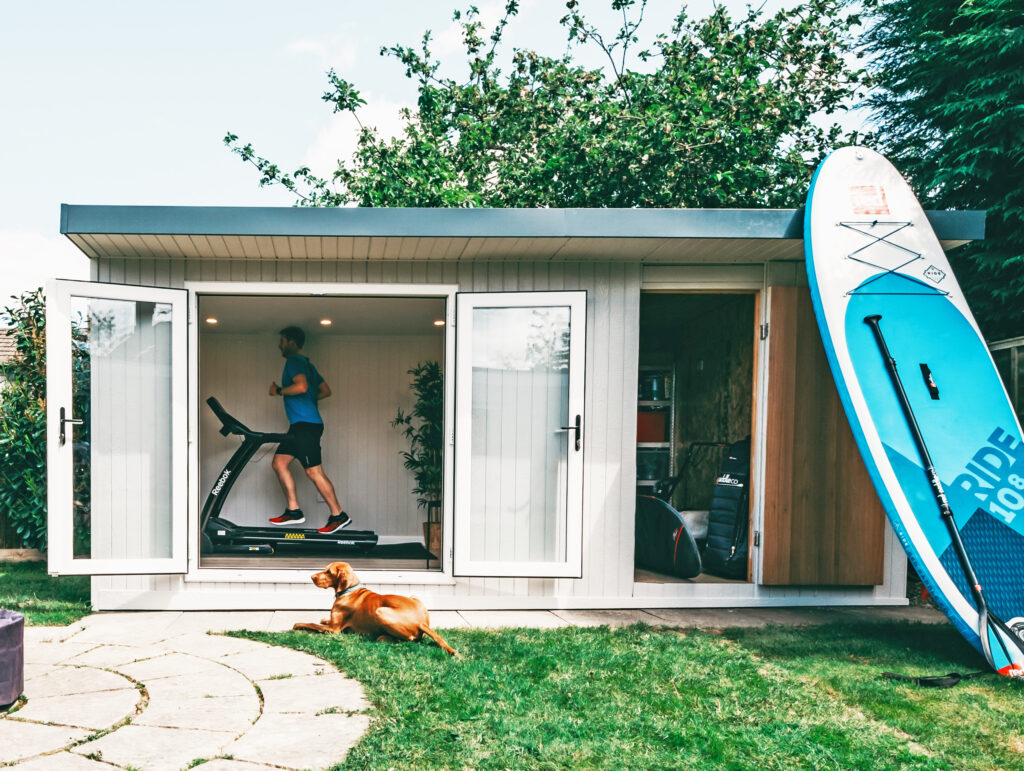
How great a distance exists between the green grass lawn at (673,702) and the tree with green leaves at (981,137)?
484 centimetres

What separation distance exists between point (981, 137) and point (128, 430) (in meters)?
8.02

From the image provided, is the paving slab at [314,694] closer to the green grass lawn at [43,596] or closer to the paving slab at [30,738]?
the paving slab at [30,738]

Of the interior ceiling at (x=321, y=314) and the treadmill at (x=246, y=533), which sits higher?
the interior ceiling at (x=321, y=314)

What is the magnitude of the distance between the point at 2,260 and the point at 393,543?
49.3ft

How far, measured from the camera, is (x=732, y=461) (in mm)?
5371

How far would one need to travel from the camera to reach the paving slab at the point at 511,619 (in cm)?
430

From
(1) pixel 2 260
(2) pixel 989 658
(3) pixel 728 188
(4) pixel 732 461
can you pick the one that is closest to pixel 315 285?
(4) pixel 732 461

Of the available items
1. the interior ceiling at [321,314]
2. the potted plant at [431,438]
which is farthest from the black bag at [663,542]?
the interior ceiling at [321,314]

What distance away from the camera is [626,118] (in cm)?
1074

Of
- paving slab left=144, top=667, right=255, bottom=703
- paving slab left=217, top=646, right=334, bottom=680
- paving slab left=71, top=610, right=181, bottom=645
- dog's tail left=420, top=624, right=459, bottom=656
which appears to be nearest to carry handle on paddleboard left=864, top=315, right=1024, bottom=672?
dog's tail left=420, top=624, right=459, bottom=656

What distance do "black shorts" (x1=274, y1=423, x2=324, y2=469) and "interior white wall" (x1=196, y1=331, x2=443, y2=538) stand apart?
0.78 m

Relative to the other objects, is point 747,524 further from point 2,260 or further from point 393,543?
point 2,260

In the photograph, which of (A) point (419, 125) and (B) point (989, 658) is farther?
(A) point (419, 125)

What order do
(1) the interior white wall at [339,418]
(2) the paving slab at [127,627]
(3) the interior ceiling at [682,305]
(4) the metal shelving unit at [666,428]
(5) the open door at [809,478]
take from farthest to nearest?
1. (1) the interior white wall at [339,418]
2. (4) the metal shelving unit at [666,428]
3. (3) the interior ceiling at [682,305]
4. (5) the open door at [809,478]
5. (2) the paving slab at [127,627]
